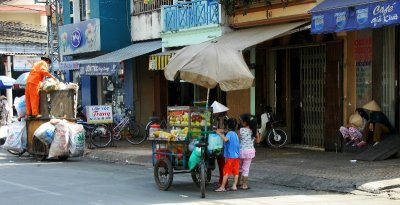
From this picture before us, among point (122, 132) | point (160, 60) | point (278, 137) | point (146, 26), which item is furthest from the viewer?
point (146, 26)

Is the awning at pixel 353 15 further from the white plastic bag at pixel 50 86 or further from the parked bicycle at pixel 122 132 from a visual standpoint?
the parked bicycle at pixel 122 132

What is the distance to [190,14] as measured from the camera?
18.7 meters

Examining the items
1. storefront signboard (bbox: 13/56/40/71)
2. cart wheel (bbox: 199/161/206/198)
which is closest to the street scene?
cart wheel (bbox: 199/161/206/198)

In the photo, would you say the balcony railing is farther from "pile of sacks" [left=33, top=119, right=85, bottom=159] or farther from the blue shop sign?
"pile of sacks" [left=33, top=119, right=85, bottom=159]

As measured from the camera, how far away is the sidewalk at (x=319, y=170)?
34.2 feet

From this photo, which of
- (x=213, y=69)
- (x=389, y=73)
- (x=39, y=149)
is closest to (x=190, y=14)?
(x=39, y=149)

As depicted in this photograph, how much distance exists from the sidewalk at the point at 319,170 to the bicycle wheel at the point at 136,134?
3.44 m

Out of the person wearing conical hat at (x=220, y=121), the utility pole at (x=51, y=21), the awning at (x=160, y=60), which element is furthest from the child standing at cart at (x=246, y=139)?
the utility pole at (x=51, y=21)

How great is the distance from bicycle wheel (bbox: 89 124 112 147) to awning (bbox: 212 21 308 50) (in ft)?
15.6

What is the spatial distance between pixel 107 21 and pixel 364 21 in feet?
38.9

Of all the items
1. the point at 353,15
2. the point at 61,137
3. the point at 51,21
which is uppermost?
the point at 51,21

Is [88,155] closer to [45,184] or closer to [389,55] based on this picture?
[45,184]

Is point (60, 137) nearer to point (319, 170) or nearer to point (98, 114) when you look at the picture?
point (98, 114)

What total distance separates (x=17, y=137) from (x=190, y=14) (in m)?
6.19
